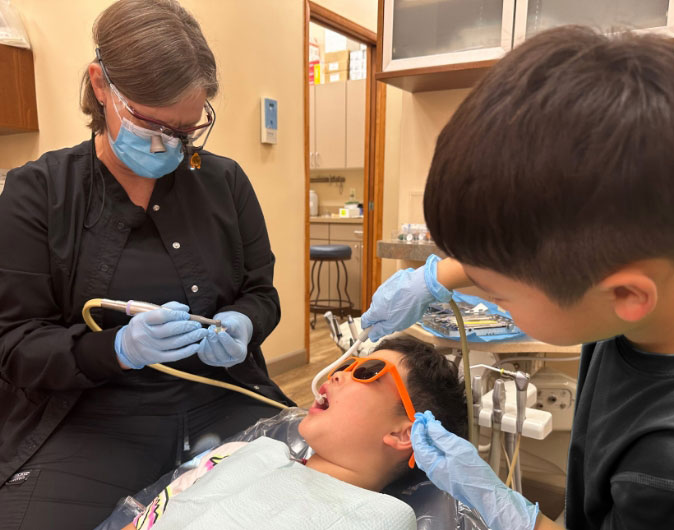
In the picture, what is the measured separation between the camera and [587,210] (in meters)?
0.45

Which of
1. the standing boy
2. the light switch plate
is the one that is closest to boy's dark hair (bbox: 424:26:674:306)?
the standing boy

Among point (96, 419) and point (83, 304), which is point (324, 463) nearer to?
point (96, 419)

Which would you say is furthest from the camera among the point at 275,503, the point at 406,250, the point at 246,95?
the point at 246,95

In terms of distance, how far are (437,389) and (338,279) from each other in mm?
3867

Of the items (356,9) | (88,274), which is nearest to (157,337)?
(88,274)

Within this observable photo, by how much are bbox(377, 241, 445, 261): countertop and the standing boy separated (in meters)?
1.46

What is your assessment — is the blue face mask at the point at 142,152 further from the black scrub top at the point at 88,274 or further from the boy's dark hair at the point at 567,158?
the boy's dark hair at the point at 567,158

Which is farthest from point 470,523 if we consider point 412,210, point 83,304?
point 412,210

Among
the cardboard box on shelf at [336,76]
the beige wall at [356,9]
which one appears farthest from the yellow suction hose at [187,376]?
the cardboard box on shelf at [336,76]

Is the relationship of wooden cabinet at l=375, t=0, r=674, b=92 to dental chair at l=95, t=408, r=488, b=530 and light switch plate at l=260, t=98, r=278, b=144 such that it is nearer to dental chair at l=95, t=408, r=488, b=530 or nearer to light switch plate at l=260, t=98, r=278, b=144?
light switch plate at l=260, t=98, r=278, b=144

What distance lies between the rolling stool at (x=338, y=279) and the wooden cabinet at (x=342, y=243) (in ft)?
0.18

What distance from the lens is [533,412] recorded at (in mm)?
1180

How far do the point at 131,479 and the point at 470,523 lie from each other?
769mm

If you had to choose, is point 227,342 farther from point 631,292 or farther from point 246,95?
point 246,95
